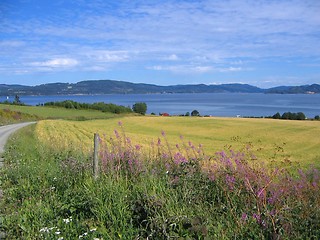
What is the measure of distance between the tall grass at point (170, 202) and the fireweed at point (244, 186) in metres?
0.01

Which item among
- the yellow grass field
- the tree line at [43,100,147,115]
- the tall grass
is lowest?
the yellow grass field

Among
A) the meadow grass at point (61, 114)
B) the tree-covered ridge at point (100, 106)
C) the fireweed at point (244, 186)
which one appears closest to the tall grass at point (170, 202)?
the fireweed at point (244, 186)

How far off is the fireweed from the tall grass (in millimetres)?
13

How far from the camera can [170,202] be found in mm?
5223

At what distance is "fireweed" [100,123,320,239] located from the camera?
175 inches

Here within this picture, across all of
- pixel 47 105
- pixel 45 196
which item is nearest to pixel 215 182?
pixel 45 196

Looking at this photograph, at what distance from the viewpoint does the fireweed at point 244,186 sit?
4.43 meters

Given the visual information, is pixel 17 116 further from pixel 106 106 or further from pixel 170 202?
pixel 170 202

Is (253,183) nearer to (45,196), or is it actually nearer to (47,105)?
(45,196)

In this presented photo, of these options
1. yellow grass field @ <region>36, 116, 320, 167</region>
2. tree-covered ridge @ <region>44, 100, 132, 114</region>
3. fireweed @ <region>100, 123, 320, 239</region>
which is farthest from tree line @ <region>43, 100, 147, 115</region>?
fireweed @ <region>100, 123, 320, 239</region>

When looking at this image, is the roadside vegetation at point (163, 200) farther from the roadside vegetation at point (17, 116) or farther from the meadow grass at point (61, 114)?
the meadow grass at point (61, 114)

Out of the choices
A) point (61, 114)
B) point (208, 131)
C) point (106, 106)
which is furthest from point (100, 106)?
point (208, 131)

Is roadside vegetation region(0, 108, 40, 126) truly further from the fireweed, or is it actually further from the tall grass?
the fireweed

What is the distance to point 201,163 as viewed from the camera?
6.71 m
